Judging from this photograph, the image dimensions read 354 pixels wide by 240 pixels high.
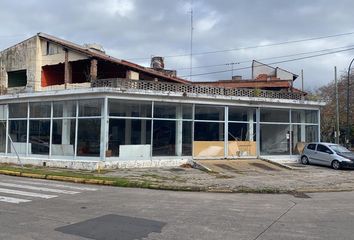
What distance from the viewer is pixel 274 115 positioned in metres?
27.0

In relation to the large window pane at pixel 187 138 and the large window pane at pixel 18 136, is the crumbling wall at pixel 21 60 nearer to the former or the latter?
the large window pane at pixel 18 136

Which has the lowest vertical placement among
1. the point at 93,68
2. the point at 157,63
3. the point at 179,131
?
the point at 179,131

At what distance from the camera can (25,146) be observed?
79.6 feet

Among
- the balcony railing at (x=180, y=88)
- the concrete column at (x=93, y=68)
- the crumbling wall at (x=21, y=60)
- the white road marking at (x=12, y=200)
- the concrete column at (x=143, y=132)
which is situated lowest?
the white road marking at (x=12, y=200)

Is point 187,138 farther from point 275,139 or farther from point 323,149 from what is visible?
point 323,149

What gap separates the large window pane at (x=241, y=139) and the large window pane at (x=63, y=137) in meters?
9.54

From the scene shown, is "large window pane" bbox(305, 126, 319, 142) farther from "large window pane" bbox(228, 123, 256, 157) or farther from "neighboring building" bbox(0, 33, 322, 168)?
"large window pane" bbox(228, 123, 256, 157)

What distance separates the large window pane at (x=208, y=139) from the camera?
24.1 m

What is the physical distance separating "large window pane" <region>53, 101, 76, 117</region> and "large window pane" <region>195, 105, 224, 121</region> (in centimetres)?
724

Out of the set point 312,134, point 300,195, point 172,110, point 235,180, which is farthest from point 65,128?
point 312,134

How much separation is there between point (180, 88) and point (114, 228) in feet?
54.0

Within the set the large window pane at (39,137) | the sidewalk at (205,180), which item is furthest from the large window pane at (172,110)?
the large window pane at (39,137)

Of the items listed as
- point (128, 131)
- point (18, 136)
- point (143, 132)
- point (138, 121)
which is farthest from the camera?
point (18, 136)

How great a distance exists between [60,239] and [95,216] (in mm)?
2092
